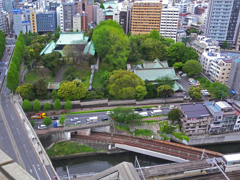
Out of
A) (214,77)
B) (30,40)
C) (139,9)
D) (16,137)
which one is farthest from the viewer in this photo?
(139,9)

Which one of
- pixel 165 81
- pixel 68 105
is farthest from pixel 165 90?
pixel 68 105

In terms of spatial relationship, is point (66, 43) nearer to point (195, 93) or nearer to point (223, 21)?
point (195, 93)

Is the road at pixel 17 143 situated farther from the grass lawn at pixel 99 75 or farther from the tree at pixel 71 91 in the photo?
the grass lawn at pixel 99 75

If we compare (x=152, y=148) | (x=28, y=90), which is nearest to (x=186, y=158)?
(x=152, y=148)

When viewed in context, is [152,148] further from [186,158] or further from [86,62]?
[86,62]

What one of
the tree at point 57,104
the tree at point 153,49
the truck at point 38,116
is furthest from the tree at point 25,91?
the tree at point 153,49

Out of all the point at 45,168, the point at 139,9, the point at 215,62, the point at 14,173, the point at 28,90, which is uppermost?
the point at 139,9
